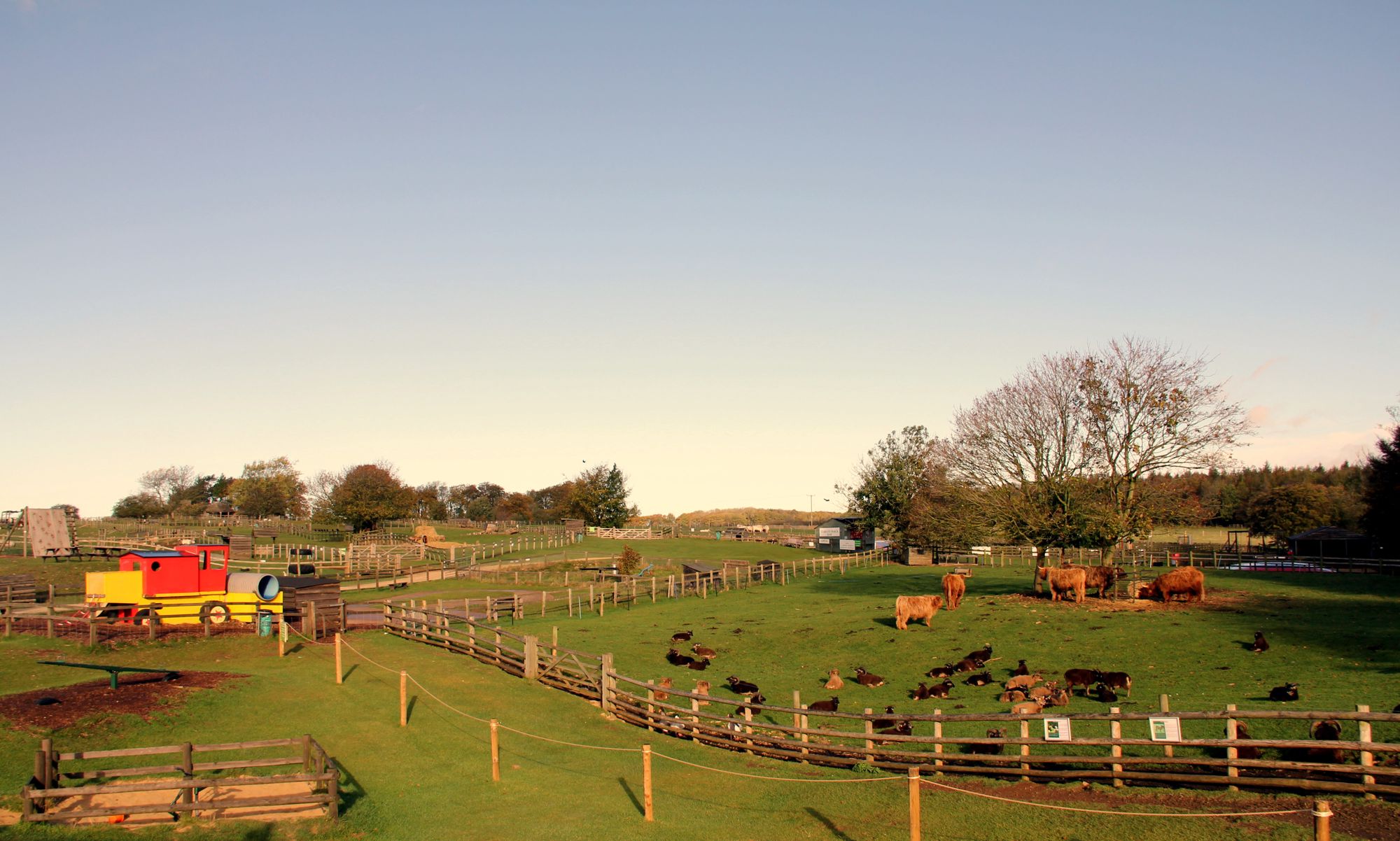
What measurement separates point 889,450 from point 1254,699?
59284 millimetres

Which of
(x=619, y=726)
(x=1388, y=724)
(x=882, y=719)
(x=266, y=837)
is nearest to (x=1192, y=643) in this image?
(x=1388, y=724)

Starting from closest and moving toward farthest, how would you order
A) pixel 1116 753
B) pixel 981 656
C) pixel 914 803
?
pixel 914 803 < pixel 1116 753 < pixel 981 656

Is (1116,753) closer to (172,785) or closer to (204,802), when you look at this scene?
(204,802)

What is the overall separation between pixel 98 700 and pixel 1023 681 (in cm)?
2045

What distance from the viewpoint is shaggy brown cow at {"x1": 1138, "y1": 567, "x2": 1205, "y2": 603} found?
3203 centimetres

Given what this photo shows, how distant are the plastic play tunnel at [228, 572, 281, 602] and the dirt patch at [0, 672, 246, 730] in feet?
28.3

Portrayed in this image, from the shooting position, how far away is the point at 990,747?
1546cm

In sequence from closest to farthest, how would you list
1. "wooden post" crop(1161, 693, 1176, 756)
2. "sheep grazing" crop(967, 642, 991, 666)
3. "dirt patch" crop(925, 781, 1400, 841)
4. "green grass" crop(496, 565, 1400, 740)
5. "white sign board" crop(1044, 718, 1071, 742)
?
1. "dirt patch" crop(925, 781, 1400, 841)
2. "wooden post" crop(1161, 693, 1176, 756)
3. "white sign board" crop(1044, 718, 1071, 742)
4. "green grass" crop(496, 565, 1400, 740)
5. "sheep grazing" crop(967, 642, 991, 666)

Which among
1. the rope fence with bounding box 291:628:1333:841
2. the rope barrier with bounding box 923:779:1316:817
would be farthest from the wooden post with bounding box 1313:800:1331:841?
the rope barrier with bounding box 923:779:1316:817

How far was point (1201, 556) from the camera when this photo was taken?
177ft

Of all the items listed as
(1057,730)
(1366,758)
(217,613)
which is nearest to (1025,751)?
(1057,730)

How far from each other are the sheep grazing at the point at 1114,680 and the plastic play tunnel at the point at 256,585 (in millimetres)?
25611

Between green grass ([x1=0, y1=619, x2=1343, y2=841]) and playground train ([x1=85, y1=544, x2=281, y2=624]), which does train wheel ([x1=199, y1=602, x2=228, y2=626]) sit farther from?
green grass ([x1=0, y1=619, x2=1343, y2=841])

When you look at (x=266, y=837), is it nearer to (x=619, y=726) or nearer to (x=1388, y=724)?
(x=619, y=726)
